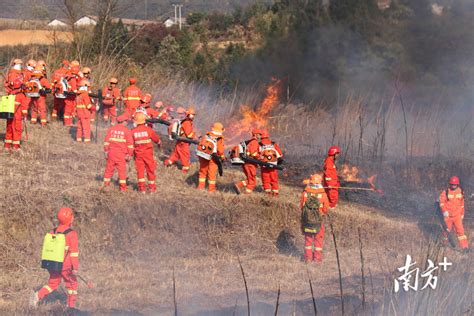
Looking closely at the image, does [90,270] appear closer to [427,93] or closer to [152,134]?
[152,134]

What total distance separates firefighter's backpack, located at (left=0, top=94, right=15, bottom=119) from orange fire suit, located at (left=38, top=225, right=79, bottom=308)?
7.20m

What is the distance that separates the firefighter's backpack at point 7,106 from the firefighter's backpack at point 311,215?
757cm

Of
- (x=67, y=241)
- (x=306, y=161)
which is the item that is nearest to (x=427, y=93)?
(x=306, y=161)

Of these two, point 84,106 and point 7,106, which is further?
point 84,106


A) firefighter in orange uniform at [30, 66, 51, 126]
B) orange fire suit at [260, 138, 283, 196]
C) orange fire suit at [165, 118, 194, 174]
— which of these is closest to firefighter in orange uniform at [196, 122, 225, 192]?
orange fire suit at [165, 118, 194, 174]

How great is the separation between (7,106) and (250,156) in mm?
5988

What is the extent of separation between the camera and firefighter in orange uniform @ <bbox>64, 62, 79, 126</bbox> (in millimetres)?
21984

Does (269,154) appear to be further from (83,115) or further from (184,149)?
(83,115)

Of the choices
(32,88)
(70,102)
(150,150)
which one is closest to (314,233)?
(150,150)

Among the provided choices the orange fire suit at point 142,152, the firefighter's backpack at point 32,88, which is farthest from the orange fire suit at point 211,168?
the firefighter's backpack at point 32,88

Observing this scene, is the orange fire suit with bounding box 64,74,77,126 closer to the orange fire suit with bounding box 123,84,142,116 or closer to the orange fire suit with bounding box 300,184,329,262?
the orange fire suit with bounding box 123,84,142,116

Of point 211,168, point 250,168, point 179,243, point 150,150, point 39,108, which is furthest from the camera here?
point 39,108

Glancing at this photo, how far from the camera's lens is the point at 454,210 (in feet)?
58.4

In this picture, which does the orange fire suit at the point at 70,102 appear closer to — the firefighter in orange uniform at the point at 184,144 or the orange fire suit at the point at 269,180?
the firefighter in orange uniform at the point at 184,144
